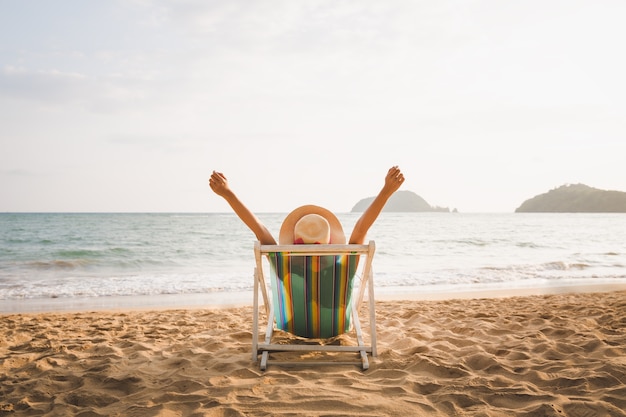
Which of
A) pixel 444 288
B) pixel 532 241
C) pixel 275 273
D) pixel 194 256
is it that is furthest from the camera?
pixel 532 241

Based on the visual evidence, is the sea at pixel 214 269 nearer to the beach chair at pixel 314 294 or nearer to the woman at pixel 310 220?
the beach chair at pixel 314 294

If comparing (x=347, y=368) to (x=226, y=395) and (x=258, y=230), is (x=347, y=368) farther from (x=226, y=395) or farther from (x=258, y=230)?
(x=258, y=230)

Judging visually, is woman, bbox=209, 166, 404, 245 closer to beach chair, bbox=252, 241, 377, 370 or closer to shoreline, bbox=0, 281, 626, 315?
beach chair, bbox=252, 241, 377, 370

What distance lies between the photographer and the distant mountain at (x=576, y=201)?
7018 centimetres

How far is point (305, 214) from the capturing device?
376 cm

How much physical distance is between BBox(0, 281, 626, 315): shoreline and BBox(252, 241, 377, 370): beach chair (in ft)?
10.6

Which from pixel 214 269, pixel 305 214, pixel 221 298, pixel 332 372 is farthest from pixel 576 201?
pixel 332 372


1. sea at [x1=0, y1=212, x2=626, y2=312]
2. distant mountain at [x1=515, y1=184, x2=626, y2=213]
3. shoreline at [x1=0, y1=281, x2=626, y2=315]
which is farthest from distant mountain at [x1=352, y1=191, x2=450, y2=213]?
shoreline at [x1=0, y1=281, x2=626, y2=315]

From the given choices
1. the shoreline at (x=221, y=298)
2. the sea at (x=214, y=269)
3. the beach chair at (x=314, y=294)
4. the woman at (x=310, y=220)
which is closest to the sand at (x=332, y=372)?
the beach chair at (x=314, y=294)

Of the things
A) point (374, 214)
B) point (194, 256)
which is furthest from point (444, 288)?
point (194, 256)

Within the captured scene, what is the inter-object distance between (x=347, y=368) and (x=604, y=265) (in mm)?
12334

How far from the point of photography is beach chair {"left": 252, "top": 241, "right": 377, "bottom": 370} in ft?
10.5

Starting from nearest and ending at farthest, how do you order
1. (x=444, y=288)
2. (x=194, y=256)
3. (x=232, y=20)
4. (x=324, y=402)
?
(x=324, y=402) → (x=444, y=288) → (x=232, y=20) → (x=194, y=256)

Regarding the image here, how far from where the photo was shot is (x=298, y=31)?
9672mm
